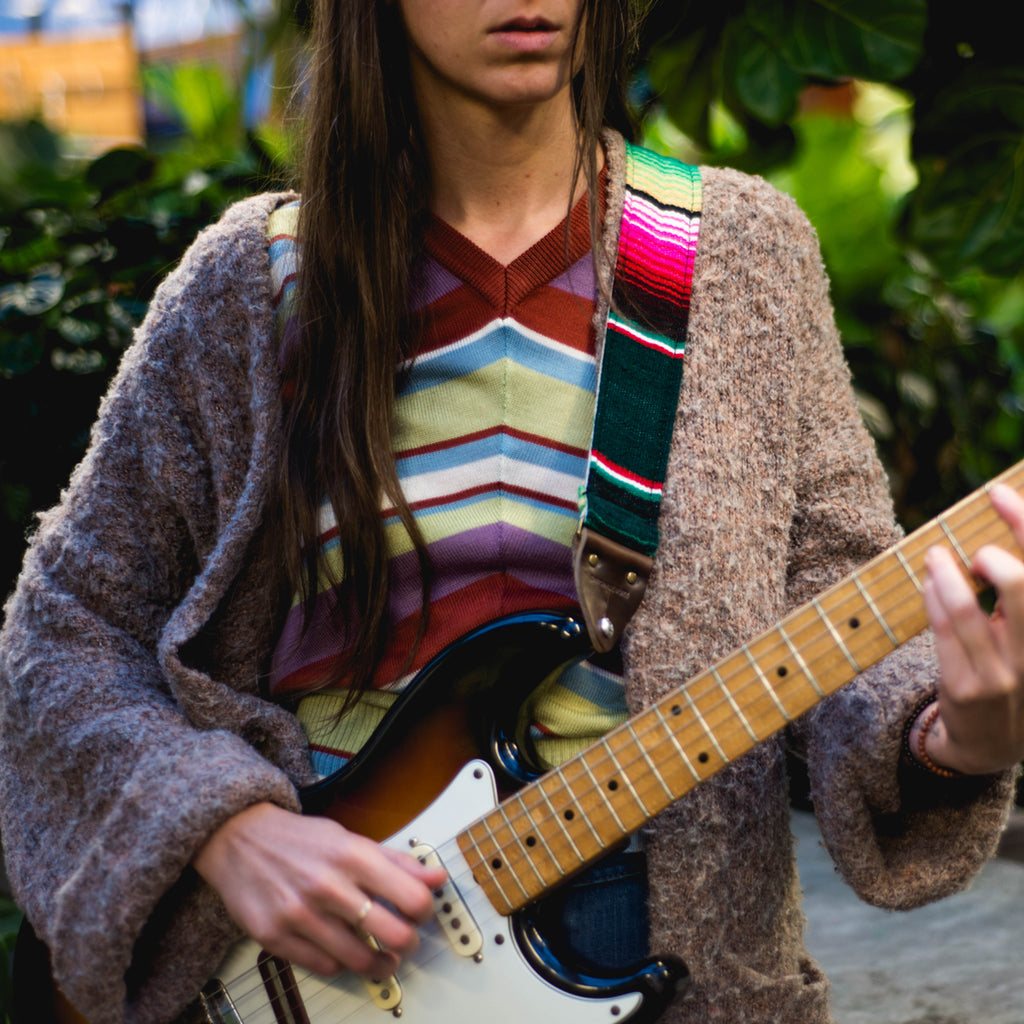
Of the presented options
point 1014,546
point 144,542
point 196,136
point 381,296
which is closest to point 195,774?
point 144,542

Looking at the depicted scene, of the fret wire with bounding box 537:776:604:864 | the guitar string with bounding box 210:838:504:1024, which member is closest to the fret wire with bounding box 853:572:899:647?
the fret wire with bounding box 537:776:604:864

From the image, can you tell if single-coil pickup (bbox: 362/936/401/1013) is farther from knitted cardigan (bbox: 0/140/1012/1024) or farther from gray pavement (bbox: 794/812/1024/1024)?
gray pavement (bbox: 794/812/1024/1024)

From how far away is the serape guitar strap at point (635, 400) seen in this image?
110 centimetres

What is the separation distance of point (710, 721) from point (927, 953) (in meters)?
1.38

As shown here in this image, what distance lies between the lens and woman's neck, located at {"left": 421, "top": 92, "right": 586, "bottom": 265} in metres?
1.27

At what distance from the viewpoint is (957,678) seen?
2.89ft

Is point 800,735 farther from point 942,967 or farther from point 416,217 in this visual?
point 942,967

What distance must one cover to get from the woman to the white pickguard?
0.13 feet

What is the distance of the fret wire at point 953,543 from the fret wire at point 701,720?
0.26 meters

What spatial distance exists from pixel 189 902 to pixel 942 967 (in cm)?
149

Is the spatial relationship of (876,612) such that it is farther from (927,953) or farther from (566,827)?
(927,953)

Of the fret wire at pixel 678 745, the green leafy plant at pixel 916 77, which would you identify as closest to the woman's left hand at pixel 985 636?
the fret wire at pixel 678 745

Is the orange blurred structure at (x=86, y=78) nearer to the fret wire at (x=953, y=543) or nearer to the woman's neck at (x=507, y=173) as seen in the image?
the woman's neck at (x=507, y=173)

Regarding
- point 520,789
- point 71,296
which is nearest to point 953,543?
point 520,789
